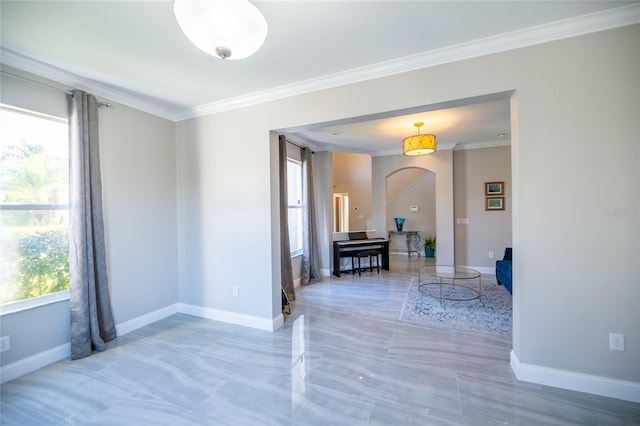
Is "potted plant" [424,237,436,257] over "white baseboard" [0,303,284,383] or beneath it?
over

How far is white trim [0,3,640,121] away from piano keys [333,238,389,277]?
3454mm

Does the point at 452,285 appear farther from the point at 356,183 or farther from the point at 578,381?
the point at 356,183

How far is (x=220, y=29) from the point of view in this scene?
133cm

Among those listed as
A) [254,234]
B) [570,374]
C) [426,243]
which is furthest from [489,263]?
[254,234]

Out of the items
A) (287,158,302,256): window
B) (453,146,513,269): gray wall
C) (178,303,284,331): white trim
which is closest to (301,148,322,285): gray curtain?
(287,158,302,256): window

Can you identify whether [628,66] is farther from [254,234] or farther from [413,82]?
[254,234]

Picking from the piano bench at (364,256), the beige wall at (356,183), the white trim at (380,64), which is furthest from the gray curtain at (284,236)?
the beige wall at (356,183)

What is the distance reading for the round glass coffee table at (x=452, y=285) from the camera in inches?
156

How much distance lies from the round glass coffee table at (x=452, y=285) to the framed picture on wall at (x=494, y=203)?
67.0 inches

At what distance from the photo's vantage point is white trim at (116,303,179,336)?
2961 millimetres

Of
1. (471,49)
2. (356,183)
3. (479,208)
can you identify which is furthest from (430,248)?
(471,49)

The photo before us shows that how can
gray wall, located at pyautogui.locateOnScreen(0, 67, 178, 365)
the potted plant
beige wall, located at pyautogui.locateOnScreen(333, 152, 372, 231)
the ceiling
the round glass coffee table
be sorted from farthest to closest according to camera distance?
beige wall, located at pyautogui.locateOnScreen(333, 152, 372, 231)
the potted plant
the round glass coffee table
gray wall, located at pyautogui.locateOnScreen(0, 67, 178, 365)
the ceiling

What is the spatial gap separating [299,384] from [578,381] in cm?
204

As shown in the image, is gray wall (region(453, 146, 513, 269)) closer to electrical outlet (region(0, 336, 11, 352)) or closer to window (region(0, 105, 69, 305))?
window (region(0, 105, 69, 305))
